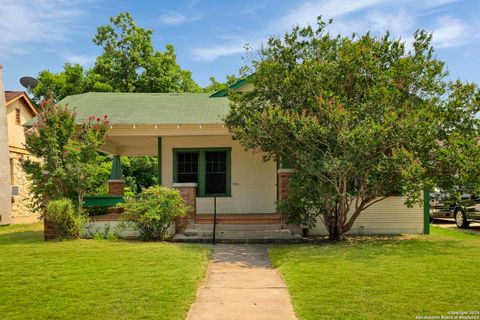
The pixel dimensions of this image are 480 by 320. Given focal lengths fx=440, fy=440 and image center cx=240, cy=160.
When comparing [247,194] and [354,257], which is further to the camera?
[247,194]

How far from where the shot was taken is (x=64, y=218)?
11.0 m

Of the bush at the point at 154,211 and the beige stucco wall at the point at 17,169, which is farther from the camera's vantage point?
the beige stucco wall at the point at 17,169

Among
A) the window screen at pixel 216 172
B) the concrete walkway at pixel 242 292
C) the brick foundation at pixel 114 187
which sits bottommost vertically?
the concrete walkway at pixel 242 292

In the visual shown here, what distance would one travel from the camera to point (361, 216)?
43.4 ft

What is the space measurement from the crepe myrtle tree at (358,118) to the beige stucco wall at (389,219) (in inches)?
97.6

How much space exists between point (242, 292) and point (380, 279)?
7.01ft

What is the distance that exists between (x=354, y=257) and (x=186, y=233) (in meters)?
4.89

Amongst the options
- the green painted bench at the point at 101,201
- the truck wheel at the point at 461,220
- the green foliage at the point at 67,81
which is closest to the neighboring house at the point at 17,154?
the green foliage at the point at 67,81

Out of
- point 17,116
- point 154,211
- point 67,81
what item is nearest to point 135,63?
point 67,81

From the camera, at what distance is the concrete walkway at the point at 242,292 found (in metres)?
5.32

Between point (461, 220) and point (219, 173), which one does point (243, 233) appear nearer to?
point (219, 173)

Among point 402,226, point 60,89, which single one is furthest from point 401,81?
point 60,89

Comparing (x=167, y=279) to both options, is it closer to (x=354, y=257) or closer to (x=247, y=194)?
(x=354, y=257)

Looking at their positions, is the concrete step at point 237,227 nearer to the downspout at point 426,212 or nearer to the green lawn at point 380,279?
the green lawn at point 380,279
